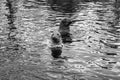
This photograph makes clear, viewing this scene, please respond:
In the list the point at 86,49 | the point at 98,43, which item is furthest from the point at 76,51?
the point at 98,43

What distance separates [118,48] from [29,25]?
29.3ft

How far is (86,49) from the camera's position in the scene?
13.8 metres

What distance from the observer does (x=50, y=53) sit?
42.6ft

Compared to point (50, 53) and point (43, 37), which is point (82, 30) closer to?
point (43, 37)

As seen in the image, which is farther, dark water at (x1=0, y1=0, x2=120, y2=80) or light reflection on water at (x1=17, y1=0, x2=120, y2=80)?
light reflection on water at (x1=17, y1=0, x2=120, y2=80)

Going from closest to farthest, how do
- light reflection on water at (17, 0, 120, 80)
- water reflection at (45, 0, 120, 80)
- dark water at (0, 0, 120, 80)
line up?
1. dark water at (0, 0, 120, 80)
2. light reflection on water at (17, 0, 120, 80)
3. water reflection at (45, 0, 120, 80)

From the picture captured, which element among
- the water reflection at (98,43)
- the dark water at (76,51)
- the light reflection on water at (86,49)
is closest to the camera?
the dark water at (76,51)

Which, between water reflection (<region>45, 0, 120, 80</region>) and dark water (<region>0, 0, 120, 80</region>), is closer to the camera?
dark water (<region>0, 0, 120, 80</region>)

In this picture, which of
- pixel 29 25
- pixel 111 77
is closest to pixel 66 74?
pixel 111 77

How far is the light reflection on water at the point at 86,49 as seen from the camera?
34.6ft

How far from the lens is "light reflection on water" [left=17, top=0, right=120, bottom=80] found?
10.5 meters

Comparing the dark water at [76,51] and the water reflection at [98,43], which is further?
the water reflection at [98,43]

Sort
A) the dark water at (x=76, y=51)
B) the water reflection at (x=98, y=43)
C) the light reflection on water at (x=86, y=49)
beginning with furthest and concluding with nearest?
the water reflection at (x=98, y=43) < the light reflection on water at (x=86, y=49) < the dark water at (x=76, y=51)

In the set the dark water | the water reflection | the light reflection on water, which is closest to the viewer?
the dark water
